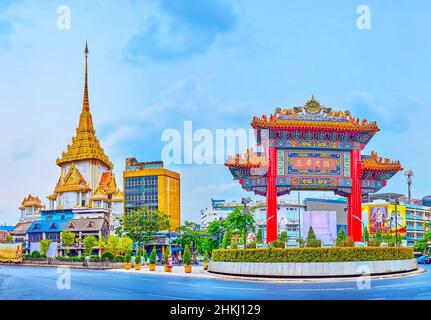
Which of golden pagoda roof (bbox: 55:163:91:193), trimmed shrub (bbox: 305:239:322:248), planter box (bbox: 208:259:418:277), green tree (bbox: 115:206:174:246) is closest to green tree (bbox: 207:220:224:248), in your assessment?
green tree (bbox: 115:206:174:246)

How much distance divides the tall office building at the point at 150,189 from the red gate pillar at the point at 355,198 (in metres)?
77.1

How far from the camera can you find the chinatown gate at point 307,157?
40.8 meters

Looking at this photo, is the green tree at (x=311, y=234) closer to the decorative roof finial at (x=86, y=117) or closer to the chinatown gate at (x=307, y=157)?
the chinatown gate at (x=307, y=157)

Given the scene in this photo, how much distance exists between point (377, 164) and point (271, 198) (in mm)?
8963

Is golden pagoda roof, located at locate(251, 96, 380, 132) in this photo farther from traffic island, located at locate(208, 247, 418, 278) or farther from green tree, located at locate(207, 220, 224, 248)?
green tree, located at locate(207, 220, 224, 248)

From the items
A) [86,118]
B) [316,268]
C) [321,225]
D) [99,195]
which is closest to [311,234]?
[321,225]

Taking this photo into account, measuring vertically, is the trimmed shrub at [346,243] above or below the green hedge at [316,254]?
above

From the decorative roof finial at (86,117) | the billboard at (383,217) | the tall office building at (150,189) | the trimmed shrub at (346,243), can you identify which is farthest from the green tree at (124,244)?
the billboard at (383,217)

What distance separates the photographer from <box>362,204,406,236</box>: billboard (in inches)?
4114

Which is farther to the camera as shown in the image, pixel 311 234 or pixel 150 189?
pixel 150 189

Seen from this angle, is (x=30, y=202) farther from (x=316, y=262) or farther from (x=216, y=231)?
(x=316, y=262)

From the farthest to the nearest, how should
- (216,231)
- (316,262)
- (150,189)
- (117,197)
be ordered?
(150,189) < (117,197) < (216,231) < (316,262)

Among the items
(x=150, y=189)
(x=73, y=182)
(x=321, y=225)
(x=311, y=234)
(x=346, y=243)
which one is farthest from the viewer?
(x=150, y=189)

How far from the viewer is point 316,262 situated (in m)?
32.8
